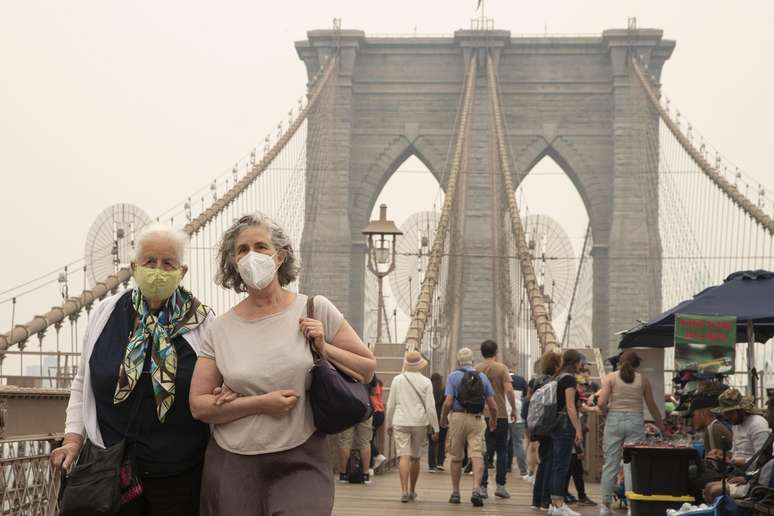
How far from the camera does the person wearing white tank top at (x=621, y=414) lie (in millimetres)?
10734

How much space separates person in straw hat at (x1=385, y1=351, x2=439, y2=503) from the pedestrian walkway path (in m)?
0.25

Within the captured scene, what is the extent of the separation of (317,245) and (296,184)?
6.45ft

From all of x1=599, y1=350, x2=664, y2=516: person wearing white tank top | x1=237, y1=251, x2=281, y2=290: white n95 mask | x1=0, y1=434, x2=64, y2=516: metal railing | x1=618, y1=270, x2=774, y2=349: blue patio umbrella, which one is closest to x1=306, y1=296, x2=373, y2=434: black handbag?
x1=237, y1=251, x2=281, y2=290: white n95 mask

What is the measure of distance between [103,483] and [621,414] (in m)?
6.98

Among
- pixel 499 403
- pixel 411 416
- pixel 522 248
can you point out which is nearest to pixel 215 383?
pixel 411 416

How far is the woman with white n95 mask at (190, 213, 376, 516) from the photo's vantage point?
13.8 feet

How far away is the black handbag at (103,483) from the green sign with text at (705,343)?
747cm

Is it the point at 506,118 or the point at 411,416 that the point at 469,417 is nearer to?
the point at 411,416

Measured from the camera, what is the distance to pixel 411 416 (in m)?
11.7

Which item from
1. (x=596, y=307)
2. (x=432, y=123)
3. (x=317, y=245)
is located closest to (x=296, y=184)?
(x=317, y=245)

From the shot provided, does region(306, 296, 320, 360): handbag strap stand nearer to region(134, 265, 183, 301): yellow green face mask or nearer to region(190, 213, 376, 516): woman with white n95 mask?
region(190, 213, 376, 516): woman with white n95 mask

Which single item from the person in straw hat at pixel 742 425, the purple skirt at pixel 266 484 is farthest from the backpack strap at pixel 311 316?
the person in straw hat at pixel 742 425

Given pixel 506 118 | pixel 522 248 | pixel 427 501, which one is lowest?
pixel 427 501

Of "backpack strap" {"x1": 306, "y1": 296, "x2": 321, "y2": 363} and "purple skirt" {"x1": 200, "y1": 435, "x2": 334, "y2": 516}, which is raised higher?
"backpack strap" {"x1": 306, "y1": 296, "x2": 321, "y2": 363}
